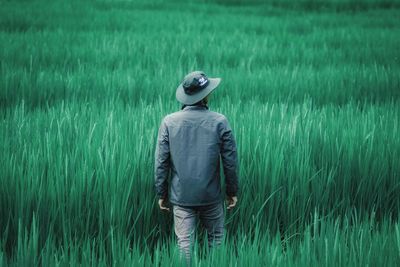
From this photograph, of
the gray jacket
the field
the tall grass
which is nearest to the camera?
the field

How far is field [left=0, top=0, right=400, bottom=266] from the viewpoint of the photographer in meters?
1.57

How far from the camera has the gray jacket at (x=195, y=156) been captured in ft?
6.04

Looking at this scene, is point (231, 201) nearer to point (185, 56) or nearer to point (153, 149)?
point (153, 149)

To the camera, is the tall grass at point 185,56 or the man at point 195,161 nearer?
the man at point 195,161

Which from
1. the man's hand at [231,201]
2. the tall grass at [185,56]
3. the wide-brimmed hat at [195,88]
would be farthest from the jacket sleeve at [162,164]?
the tall grass at [185,56]

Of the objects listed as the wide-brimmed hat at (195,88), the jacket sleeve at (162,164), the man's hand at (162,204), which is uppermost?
the wide-brimmed hat at (195,88)

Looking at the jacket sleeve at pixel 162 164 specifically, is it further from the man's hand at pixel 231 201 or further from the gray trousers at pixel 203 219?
the man's hand at pixel 231 201

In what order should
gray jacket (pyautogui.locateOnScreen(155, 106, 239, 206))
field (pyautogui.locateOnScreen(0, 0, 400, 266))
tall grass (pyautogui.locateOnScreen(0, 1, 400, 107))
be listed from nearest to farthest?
field (pyautogui.locateOnScreen(0, 0, 400, 266))
gray jacket (pyautogui.locateOnScreen(155, 106, 239, 206))
tall grass (pyautogui.locateOnScreen(0, 1, 400, 107))

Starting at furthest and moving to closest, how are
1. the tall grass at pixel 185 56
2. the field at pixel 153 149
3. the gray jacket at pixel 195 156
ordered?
the tall grass at pixel 185 56, the gray jacket at pixel 195 156, the field at pixel 153 149

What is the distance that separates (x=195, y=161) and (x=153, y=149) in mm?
457

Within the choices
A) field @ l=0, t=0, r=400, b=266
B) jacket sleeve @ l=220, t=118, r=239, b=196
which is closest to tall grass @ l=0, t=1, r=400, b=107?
field @ l=0, t=0, r=400, b=266

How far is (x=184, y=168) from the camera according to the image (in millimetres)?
1852

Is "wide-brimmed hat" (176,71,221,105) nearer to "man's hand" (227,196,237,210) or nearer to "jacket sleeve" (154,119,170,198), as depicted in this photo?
"jacket sleeve" (154,119,170,198)

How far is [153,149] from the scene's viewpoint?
2244mm
